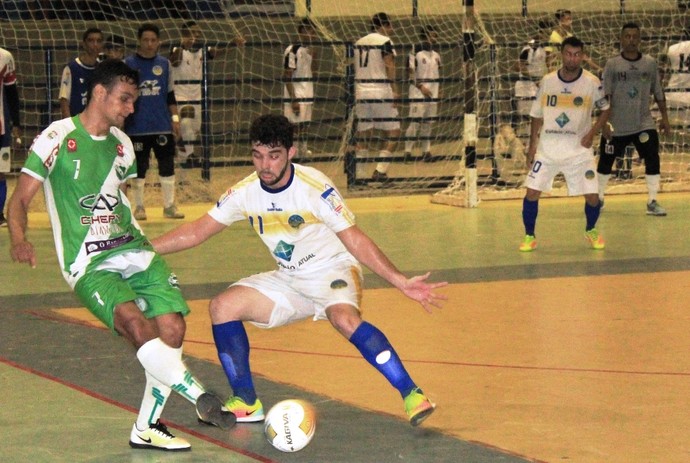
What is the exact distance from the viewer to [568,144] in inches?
496

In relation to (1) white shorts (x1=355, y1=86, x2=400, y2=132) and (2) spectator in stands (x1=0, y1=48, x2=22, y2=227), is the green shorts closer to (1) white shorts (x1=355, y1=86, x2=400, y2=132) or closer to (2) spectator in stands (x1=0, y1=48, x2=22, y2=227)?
(2) spectator in stands (x1=0, y1=48, x2=22, y2=227)

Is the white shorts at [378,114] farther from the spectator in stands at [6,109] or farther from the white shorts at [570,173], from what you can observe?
the white shorts at [570,173]

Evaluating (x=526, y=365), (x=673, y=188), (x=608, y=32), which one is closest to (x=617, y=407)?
(x=526, y=365)

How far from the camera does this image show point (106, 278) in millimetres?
6066

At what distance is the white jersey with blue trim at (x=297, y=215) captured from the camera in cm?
636

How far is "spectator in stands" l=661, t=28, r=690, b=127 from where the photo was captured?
64.7 ft

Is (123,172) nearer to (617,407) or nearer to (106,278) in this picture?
(106,278)

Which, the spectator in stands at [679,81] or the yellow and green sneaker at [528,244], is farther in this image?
the spectator in stands at [679,81]

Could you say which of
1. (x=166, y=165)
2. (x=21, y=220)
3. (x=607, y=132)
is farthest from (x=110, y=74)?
(x=607, y=132)

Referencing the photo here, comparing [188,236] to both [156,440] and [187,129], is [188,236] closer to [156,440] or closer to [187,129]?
[156,440]

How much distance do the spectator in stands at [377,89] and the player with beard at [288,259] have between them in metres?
12.1

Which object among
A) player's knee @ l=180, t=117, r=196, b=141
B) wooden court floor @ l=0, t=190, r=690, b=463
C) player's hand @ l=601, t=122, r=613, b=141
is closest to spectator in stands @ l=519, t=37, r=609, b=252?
wooden court floor @ l=0, t=190, r=690, b=463

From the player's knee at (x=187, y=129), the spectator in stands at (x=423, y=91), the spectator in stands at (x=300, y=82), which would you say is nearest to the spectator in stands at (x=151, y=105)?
the player's knee at (x=187, y=129)

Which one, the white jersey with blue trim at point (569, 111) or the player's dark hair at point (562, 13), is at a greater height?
the player's dark hair at point (562, 13)
